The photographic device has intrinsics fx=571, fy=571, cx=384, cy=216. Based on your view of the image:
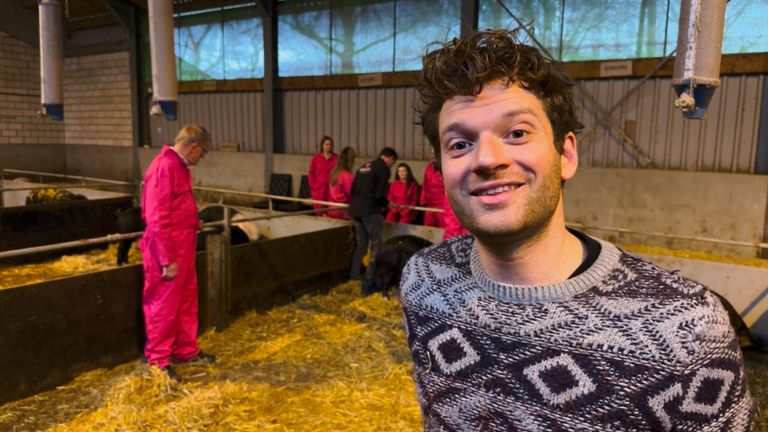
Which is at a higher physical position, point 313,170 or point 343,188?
point 313,170

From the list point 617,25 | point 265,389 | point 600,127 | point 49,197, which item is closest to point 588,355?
point 265,389

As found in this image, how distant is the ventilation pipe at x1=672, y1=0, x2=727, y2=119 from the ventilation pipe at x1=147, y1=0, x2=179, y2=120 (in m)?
4.28

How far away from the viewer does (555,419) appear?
1109 mm

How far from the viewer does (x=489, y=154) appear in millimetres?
1154

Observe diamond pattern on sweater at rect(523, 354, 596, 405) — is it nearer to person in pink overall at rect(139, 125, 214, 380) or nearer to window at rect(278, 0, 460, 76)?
person in pink overall at rect(139, 125, 214, 380)

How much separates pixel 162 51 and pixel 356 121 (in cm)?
713

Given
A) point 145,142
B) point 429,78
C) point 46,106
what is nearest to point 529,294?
point 429,78

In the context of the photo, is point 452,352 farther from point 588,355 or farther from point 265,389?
point 265,389

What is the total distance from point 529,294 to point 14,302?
4.02 meters

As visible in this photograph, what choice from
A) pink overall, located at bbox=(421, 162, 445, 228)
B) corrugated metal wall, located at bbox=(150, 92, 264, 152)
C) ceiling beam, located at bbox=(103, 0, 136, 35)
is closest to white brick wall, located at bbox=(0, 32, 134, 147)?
ceiling beam, located at bbox=(103, 0, 136, 35)

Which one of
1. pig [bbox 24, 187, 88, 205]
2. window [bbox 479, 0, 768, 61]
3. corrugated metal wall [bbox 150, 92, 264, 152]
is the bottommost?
pig [bbox 24, 187, 88, 205]

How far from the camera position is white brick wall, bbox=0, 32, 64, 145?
53.4 ft

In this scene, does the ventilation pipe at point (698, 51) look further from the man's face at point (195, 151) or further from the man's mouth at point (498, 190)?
the man's face at point (195, 151)

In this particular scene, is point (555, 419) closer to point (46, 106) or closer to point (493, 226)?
point (493, 226)
